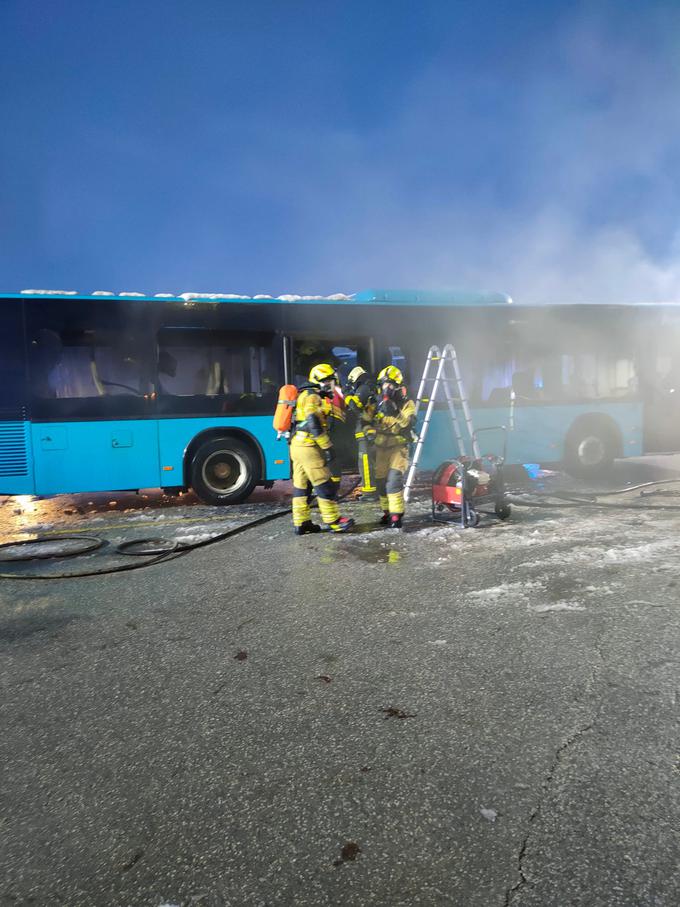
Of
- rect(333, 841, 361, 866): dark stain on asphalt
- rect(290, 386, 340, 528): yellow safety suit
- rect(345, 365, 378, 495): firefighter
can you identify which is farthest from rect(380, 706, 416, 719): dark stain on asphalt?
rect(345, 365, 378, 495): firefighter

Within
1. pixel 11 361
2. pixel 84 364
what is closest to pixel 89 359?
pixel 84 364

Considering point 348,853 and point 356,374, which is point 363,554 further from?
point 348,853

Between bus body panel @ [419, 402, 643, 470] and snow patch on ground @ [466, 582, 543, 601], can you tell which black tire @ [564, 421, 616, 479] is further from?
snow patch on ground @ [466, 582, 543, 601]

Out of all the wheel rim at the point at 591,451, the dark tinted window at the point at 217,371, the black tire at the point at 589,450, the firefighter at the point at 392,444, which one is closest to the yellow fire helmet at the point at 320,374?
the firefighter at the point at 392,444

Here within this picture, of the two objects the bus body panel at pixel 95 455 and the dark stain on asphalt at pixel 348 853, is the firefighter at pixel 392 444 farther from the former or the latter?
the dark stain on asphalt at pixel 348 853

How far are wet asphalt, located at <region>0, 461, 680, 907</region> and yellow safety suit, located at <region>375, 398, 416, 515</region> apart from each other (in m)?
1.81

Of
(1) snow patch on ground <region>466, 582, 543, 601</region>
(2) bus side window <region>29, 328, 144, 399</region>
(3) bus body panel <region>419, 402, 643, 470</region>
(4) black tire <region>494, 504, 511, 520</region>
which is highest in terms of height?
(2) bus side window <region>29, 328, 144, 399</region>

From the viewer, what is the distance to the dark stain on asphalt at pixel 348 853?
186cm

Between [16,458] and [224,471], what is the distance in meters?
2.88

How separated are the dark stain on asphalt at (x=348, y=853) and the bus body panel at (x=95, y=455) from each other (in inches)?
285

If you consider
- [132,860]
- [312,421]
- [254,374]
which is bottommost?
[132,860]

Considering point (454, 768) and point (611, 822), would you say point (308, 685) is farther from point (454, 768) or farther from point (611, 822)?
point (611, 822)

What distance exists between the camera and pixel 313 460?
21.6 feet

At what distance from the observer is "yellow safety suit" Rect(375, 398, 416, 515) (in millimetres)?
6801
